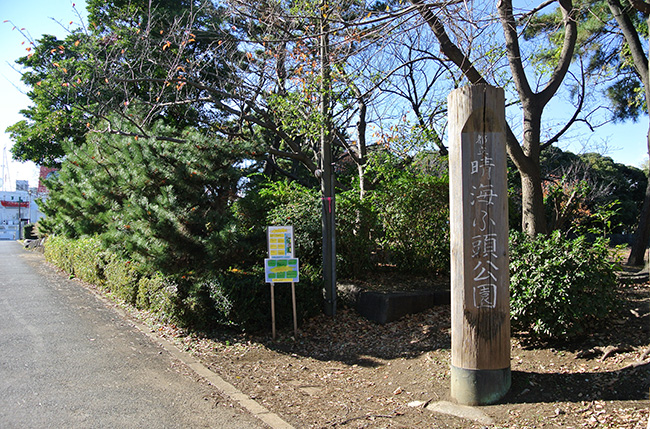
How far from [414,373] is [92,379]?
3581 millimetres

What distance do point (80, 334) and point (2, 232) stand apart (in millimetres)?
74983

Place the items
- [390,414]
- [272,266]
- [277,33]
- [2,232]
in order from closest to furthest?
[390,414] → [272,266] → [277,33] → [2,232]

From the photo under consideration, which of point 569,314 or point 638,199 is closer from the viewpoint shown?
point 569,314

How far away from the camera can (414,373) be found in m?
5.62

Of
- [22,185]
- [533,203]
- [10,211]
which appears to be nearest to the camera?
[533,203]

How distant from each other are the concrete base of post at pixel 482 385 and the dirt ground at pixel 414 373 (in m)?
0.09

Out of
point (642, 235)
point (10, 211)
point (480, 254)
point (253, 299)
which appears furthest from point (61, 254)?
point (10, 211)

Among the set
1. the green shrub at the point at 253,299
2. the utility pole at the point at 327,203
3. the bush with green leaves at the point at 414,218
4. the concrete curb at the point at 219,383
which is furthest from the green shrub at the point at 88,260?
the bush with green leaves at the point at 414,218

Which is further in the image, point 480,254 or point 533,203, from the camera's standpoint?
point 533,203

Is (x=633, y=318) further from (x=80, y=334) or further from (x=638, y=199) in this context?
(x=638, y=199)

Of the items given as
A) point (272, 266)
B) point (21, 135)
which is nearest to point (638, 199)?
point (272, 266)

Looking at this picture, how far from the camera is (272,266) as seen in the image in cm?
684

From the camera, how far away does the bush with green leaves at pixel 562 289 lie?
518 centimetres

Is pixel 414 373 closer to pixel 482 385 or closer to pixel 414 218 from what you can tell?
pixel 482 385
